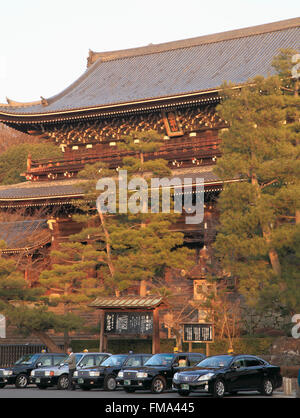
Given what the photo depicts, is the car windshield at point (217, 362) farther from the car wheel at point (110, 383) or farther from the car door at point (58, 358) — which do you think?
the car door at point (58, 358)

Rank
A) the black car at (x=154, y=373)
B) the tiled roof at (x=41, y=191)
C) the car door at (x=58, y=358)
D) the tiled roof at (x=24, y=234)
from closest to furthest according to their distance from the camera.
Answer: the black car at (x=154, y=373) < the car door at (x=58, y=358) < the tiled roof at (x=41, y=191) < the tiled roof at (x=24, y=234)

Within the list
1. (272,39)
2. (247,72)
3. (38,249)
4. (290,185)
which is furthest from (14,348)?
(272,39)

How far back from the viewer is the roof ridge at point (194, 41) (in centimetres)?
4291

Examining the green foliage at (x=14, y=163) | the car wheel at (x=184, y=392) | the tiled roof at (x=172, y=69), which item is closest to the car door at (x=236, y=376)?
the car wheel at (x=184, y=392)

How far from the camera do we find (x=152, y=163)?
102ft

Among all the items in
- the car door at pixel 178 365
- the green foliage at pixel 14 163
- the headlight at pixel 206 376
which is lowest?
the headlight at pixel 206 376

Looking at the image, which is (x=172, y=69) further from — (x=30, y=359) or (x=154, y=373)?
(x=154, y=373)

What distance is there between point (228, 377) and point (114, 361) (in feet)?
17.2

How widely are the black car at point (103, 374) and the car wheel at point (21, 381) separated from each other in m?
3.44

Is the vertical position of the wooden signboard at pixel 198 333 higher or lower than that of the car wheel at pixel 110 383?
higher

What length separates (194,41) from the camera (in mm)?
45594

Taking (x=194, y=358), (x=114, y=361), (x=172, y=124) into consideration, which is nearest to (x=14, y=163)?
(x=172, y=124)

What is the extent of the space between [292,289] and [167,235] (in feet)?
25.2

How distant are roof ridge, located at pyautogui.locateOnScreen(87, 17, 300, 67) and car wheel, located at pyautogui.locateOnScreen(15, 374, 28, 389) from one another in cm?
2761
